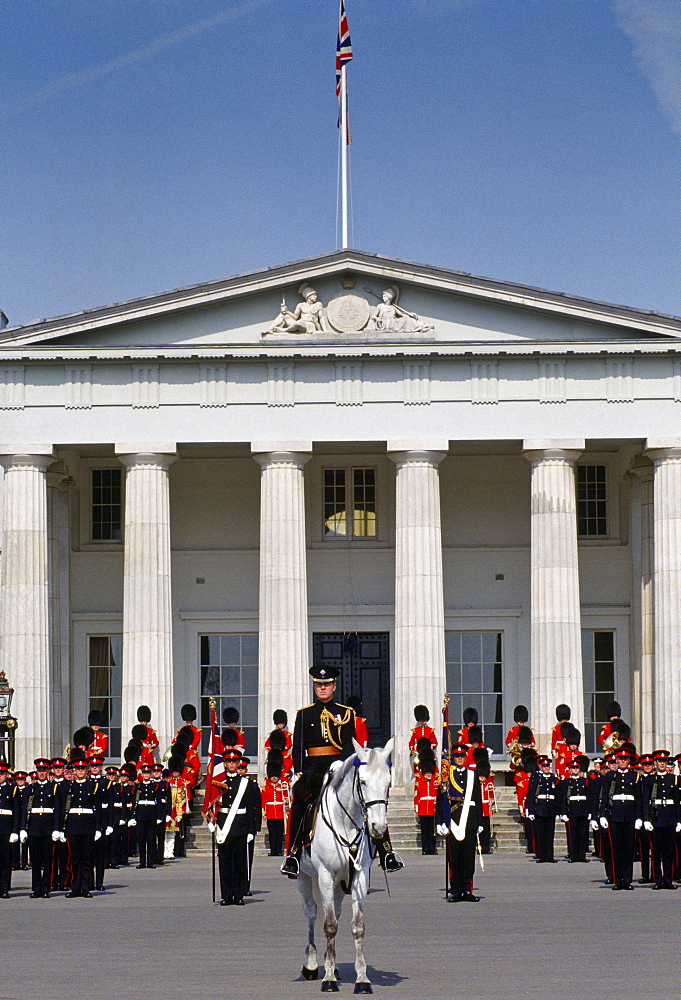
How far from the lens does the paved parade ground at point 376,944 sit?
14.1 m

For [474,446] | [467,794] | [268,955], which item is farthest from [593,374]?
[268,955]

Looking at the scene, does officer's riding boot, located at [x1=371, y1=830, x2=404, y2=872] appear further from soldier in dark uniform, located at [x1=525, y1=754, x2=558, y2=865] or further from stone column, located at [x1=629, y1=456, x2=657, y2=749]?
stone column, located at [x1=629, y1=456, x2=657, y2=749]

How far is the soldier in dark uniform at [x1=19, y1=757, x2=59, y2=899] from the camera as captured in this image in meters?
23.0

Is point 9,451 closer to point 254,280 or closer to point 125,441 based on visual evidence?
point 125,441

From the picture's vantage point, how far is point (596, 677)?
136ft

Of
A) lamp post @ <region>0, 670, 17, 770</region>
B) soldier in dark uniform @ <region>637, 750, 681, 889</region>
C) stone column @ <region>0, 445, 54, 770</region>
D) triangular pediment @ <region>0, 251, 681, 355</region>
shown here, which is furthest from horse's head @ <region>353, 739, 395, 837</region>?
triangular pediment @ <region>0, 251, 681, 355</region>

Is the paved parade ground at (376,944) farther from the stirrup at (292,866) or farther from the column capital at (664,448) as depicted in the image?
the column capital at (664,448)

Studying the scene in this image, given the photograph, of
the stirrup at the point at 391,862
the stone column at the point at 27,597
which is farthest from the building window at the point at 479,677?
the stirrup at the point at 391,862

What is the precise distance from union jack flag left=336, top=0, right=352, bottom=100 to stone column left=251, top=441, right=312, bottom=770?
9639mm

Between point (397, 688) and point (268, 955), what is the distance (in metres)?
20.3

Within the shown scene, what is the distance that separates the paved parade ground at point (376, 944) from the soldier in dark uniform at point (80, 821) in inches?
14.8

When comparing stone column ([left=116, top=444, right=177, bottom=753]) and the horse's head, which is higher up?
stone column ([left=116, top=444, right=177, bottom=753])

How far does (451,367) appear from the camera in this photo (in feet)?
123

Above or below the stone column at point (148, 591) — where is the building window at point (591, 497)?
above
